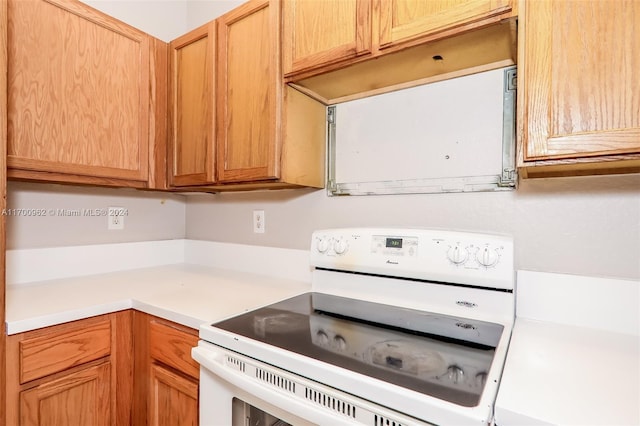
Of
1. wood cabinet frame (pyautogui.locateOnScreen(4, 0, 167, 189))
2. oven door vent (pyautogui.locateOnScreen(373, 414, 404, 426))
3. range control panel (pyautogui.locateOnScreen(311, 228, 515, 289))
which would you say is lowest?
oven door vent (pyautogui.locateOnScreen(373, 414, 404, 426))

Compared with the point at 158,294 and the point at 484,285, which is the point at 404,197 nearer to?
the point at 484,285

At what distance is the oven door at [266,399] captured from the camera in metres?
0.67

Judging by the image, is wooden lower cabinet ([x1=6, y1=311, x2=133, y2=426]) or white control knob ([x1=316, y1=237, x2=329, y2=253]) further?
white control knob ([x1=316, y1=237, x2=329, y2=253])

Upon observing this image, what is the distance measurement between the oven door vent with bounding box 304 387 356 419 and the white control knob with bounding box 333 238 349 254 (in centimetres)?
62

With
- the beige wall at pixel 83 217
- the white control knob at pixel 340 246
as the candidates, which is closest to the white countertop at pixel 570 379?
the white control knob at pixel 340 246

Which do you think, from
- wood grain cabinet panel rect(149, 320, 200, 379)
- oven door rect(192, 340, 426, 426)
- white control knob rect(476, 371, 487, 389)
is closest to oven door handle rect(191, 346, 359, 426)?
oven door rect(192, 340, 426, 426)

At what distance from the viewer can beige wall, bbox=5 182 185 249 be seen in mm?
1470

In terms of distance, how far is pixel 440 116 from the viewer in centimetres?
126

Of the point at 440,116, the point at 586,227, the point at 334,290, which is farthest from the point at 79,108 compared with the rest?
the point at 586,227

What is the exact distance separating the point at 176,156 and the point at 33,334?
35.7 inches

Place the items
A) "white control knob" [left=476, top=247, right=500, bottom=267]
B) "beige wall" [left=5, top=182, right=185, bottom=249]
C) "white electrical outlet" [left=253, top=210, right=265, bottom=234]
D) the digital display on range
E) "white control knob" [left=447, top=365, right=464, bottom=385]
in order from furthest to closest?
"white electrical outlet" [left=253, top=210, right=265, bottom=234]
"beige wall" [left=5, top=182, right=185, bottom=249]
the digital display on range
"white control knob" [left=476, top=247, right=500, bottom=267]
"white control knob" [left=447, top=365, right=464, bottom=385]

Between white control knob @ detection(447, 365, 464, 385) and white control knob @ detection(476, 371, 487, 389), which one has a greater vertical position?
white control knob @ detection(476, 371, 487, 389)

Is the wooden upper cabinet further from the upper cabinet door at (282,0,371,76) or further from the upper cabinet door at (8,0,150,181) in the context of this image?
the upper cabinet door at (282,0,371,76)

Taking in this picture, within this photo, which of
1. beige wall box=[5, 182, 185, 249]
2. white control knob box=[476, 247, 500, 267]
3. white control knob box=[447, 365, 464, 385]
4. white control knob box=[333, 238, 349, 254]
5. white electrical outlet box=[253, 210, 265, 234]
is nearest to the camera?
white control knob box=[447, 365, 464, 385]
